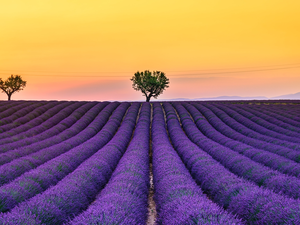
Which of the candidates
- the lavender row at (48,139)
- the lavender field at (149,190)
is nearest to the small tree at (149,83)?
the lavender row at (48,139)

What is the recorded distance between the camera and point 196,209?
3.37 metres

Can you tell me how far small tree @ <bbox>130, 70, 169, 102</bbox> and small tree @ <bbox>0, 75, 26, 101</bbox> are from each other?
25698mm

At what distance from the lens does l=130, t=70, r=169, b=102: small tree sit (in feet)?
151

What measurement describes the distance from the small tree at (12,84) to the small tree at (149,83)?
25.7 m

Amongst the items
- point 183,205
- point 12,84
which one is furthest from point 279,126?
point 12,84

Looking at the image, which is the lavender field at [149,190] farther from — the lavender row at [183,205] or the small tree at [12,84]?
the small tree at [12,84]

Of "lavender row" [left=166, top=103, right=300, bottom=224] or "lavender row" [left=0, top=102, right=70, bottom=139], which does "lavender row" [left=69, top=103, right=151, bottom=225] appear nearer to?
"lavender row" [left=166, top=103, right=300, bottom=224]

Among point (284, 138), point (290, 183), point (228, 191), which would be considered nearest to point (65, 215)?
point (228, 191)

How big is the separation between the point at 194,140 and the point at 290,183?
27.9 ft

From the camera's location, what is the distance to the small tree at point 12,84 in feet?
161

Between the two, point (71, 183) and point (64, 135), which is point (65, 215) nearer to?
point (71, 183)

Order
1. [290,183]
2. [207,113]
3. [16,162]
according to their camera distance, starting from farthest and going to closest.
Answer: [207,113]
[16,162]
[290,183]

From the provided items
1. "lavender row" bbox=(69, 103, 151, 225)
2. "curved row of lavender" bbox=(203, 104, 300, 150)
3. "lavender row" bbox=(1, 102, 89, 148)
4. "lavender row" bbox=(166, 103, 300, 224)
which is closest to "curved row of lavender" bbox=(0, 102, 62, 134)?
"lavender row" bbox=(1, 102, 89, 148)

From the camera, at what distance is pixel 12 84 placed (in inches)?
1960
